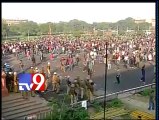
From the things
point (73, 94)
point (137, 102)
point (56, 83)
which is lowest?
point (137, 102)

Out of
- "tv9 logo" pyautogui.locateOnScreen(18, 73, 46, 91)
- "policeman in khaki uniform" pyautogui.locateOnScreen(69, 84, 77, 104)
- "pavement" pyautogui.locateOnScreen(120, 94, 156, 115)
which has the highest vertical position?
"tv9 logo" pyautogui.locateOnScreen(18, 73, 46, 91)

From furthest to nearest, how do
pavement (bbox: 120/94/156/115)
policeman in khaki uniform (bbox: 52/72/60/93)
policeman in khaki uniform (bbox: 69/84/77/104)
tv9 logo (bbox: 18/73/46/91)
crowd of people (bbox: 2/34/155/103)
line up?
policeman in khaki uniform (bbox: 52/72/60/93) < crowd of people (bbox: 2/34/155/103) < pavement (bbox: 120/94/156/115) < policeman in khaki uniform (bbox: 69/84/77/104) < tv9 logo (bbox: 18/73/46/91)

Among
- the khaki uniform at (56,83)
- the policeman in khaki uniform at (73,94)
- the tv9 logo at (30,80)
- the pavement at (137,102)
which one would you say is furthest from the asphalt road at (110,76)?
the tv9 logo at (30,80)

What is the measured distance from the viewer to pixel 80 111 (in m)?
14.1

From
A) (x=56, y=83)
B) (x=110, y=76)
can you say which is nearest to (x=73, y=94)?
(x=56, y=83)

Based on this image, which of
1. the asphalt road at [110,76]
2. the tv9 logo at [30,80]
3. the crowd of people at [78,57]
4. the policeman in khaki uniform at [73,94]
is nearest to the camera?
the tv9 logo at [30,80]

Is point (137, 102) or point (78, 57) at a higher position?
point (78, 57)

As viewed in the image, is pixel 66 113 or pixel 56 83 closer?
pixel 66 113

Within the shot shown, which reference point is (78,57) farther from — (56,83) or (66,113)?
(66,113)

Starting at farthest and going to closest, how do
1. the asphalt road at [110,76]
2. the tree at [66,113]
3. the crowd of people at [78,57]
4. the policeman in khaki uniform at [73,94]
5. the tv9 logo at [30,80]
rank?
the asphalt road at [110,76] < the crowd of people at [78,57] < the policeman in khaki uniform at [73,94] < the tv9 logo at [30,80] < the tree at [66,113]

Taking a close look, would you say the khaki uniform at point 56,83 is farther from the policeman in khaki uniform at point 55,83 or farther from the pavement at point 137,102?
the pavement at point 137,102

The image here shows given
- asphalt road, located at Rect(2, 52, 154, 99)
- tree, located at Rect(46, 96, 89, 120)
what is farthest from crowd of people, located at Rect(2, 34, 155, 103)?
tree, located at Rect(46, 96, 89, 120)

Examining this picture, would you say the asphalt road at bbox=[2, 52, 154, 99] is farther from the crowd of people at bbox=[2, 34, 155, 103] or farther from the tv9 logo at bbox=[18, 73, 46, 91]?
the tv9 logo at bbox=[18, 73, 46, 91]

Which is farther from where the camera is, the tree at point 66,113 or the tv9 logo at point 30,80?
the tv9 logo at point 30,80
